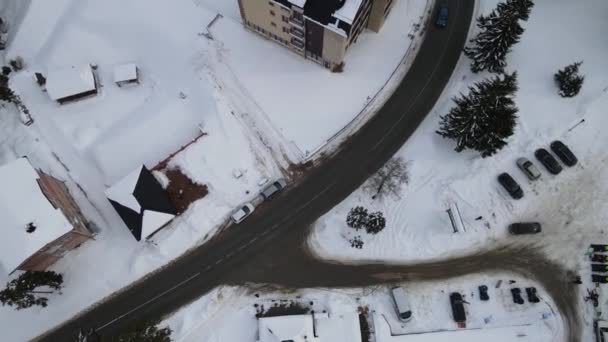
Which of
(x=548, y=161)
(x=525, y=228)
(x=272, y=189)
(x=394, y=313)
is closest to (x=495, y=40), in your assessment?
(x=548, y=161)

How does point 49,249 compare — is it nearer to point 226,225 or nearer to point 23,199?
point 23,199

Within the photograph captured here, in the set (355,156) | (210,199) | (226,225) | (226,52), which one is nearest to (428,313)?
(355,156)

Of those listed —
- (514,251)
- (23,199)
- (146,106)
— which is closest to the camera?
(23,199)

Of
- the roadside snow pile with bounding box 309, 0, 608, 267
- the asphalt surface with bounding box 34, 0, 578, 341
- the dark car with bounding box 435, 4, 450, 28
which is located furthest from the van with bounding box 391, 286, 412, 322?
the dark car with bounding box 435, 4, 450, 28

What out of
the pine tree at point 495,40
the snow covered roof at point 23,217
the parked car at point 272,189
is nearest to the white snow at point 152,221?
the snow covered roof at point 23,217

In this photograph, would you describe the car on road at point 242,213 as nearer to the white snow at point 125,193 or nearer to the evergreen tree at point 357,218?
the white snow at point 125,193

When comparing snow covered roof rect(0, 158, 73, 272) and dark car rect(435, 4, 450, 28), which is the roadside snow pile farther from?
snow covered roof rect(0, 158, 73, 272)
